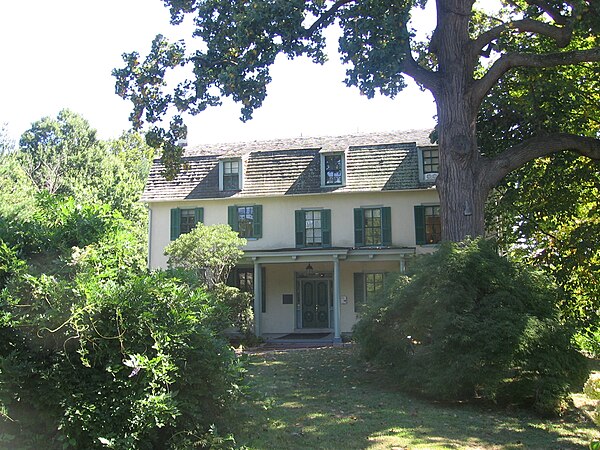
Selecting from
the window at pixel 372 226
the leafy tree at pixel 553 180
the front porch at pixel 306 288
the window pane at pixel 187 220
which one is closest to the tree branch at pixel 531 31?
the leafy tree at pixel 553 180

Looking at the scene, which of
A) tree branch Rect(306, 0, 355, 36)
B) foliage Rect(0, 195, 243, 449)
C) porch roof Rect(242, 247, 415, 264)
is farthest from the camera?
porch roof Rect(242, 247, 415, 264)

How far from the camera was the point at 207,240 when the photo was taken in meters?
20.4

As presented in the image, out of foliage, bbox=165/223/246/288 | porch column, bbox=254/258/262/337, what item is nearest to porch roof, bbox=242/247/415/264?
porch column, bbox=254/258/262/337

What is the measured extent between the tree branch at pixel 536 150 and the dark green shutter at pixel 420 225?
8.96 meters

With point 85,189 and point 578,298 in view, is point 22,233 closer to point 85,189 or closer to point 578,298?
point 578,298

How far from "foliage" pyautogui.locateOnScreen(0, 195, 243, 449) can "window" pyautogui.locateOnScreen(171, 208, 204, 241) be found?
63.1ft

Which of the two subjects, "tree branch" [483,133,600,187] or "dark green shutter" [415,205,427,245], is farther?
"dark green shutter" [415,205,427,245]

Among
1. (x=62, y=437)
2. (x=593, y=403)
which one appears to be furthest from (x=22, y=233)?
(x=593, y=403)

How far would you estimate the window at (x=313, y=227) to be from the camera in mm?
23531

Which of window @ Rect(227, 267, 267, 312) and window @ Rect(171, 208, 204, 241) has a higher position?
window @ Rect(171, 208, 204, 241)

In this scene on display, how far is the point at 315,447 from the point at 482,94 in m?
9.98

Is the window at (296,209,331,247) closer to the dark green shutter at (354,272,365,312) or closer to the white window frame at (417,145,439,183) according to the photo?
the dark green shutter at (354,272,365,312)

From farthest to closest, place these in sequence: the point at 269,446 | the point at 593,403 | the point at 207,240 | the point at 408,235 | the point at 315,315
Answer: the point at 315,315
the point at 408,235
the point at 207,240
the point at 593,403
the point at 269,446

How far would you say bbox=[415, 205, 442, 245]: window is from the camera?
22.6m
